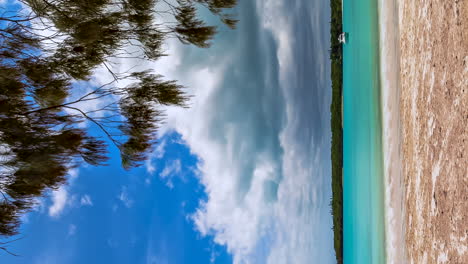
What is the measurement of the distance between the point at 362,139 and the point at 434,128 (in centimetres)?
448

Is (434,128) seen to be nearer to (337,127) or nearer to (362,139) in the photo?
(362,139)

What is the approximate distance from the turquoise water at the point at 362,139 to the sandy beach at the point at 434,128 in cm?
171

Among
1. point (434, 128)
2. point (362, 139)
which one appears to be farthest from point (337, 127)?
point (434, 128)

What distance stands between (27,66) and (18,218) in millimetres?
861

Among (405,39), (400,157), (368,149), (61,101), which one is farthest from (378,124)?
(61,101)

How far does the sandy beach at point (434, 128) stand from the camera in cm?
→ 307

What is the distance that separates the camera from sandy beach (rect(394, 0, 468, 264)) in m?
3.07

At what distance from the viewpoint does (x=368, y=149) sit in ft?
24.8

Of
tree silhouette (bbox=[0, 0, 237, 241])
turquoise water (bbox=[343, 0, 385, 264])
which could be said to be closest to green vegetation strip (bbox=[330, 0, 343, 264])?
turquoise water (bbox=[343, 0, 385, 264])

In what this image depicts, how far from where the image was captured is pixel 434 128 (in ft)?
12.4

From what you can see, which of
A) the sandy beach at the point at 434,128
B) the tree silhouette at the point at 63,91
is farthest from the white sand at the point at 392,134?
the tree silhouette at the point at 63,91

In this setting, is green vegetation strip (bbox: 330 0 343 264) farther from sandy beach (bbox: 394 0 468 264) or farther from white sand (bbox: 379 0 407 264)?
sandy beach (bbox: 394 0 468 264)

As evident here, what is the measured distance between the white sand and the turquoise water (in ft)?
1.24

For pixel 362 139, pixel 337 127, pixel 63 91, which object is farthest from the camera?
pixel 337 127
